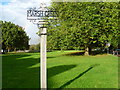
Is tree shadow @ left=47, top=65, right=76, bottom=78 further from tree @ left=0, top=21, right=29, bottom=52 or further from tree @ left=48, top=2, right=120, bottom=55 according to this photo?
tree @ left=0, top=21, right=29, bottom=52

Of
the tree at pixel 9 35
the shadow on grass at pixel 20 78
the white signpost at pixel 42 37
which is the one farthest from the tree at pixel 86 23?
the tree at pixel 9 35

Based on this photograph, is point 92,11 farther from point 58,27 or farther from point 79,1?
point 58,27

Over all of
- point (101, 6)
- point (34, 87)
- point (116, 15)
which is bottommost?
point (34, 87)

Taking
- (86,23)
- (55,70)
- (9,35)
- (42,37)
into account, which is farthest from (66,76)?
(9,35)

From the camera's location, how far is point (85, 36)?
23.2 m

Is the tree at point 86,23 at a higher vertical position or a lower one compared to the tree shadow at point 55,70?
higher

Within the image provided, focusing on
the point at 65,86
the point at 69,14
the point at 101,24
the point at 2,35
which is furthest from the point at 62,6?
the point at 2,35

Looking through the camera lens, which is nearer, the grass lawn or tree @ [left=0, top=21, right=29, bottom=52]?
the grass lawn

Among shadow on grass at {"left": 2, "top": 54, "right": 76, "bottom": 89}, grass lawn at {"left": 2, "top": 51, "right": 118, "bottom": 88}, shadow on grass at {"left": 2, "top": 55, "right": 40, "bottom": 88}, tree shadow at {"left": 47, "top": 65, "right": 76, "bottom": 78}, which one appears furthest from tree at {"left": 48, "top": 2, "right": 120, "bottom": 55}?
shadow on grass at {"left": 2, "top": 55, "right": 40, "bottom": 88}

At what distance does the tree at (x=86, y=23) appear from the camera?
22.2 meters

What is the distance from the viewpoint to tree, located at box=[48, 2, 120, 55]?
2220 centimetres

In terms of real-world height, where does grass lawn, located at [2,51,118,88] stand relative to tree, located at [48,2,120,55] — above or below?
below

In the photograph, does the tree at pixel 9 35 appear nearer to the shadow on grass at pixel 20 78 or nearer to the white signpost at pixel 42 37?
the shadow on grass at pixel 20 78

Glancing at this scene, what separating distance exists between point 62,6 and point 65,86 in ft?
64.7
